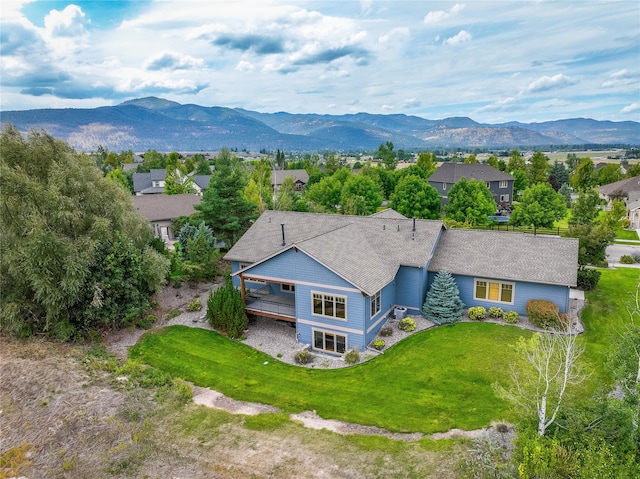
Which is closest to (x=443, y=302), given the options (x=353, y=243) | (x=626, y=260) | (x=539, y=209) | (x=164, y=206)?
(x=353, y=243)

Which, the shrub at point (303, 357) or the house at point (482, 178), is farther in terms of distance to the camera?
the house at point (482, 178)

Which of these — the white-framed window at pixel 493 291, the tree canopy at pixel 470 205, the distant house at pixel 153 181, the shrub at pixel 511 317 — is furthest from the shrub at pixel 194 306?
the distant house at pixel 153 181

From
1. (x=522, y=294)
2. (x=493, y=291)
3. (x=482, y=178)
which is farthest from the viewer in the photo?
(x=482, y=178)

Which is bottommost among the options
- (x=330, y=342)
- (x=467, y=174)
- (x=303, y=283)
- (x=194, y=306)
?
(x=330, y=342)

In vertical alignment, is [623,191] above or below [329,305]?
above

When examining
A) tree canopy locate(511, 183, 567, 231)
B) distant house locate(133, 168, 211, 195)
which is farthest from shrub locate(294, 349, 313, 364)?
distant house locate(133, 168, 211, 195)

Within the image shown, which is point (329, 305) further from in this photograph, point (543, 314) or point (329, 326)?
point (543, 314)

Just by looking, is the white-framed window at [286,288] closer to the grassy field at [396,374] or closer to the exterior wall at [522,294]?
the grassy field at [396,374]

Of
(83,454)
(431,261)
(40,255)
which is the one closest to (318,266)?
(431,261)
